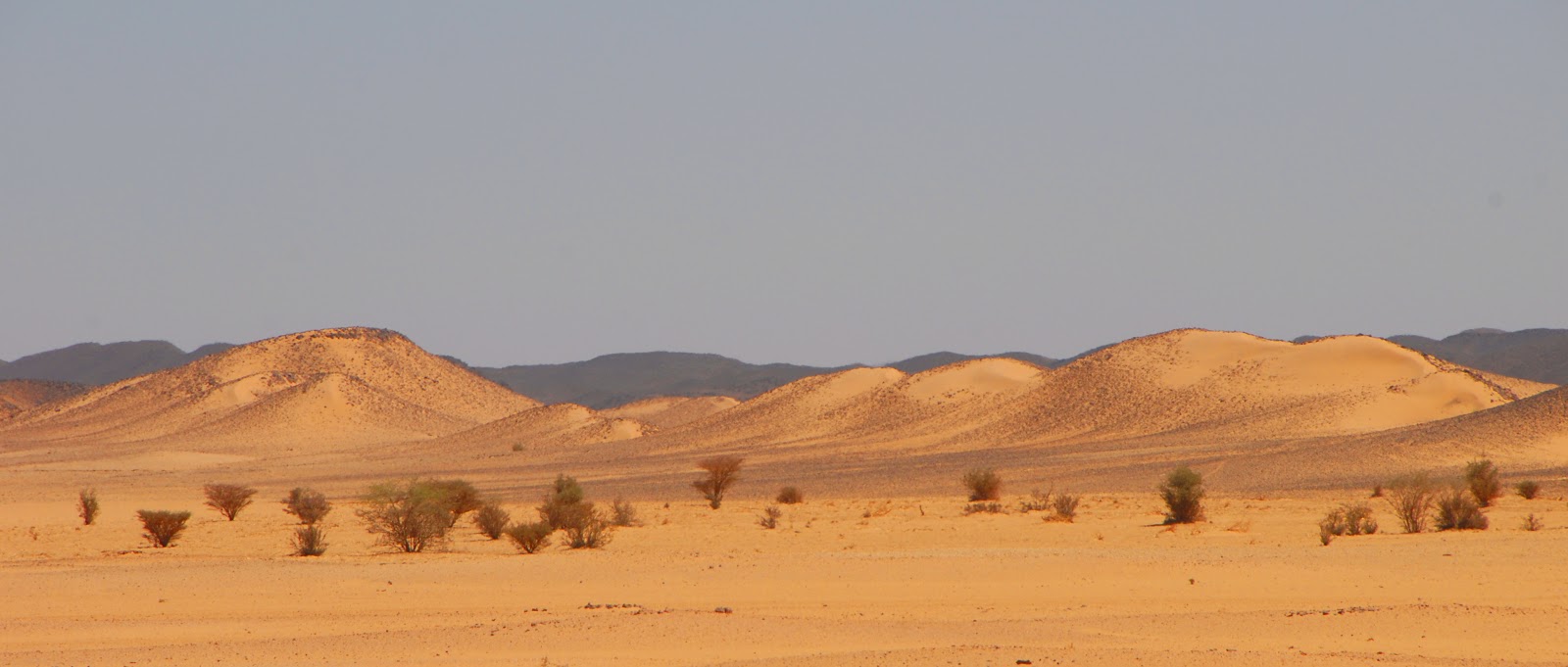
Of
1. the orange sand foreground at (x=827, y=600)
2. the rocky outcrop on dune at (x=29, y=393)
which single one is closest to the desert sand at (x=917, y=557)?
the orange sand foreground at (x=827, y=600)

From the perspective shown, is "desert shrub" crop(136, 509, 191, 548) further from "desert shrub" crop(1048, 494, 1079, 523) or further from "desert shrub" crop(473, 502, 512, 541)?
"desert shrub" crop(1048, 494, 1079, 523)

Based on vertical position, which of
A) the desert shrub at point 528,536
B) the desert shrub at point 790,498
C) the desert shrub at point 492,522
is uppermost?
the desert shrub at point 790,498

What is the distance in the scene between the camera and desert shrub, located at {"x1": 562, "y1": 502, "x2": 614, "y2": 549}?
2628 centimetres

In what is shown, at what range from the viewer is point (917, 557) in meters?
22.0

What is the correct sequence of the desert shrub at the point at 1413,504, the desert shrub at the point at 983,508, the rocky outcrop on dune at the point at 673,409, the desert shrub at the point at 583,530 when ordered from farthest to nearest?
the rocky outcrop on dune at the point at 673,409 → the desert shrub at the point at 983,508 → the desert shrub at the point at 1413,504 → the desert shrub at the point at 583,530

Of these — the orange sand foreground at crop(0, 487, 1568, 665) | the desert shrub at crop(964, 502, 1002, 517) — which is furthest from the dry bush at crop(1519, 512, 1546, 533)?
the desert shrub at crop(964, 502, 1002, 517)

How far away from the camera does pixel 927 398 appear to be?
9344 centimetres

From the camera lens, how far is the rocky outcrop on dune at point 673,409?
136 metres

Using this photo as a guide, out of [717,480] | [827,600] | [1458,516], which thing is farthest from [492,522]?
[1458,516]

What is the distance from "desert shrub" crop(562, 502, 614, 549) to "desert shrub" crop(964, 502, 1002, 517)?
1028cm

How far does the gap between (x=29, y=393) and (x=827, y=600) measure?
492ft

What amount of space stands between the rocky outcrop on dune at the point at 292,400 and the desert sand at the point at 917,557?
19240 millimetres

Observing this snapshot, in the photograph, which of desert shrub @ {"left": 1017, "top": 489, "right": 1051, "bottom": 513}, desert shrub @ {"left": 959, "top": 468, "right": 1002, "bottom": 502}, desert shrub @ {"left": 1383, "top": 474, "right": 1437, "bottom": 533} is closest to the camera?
desert shrub @ {"left": 1383, "top": 474, "right": 1437, "bottom": 533}

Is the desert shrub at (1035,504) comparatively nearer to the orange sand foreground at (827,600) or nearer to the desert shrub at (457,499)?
the orange sand foreground at (827,600)
